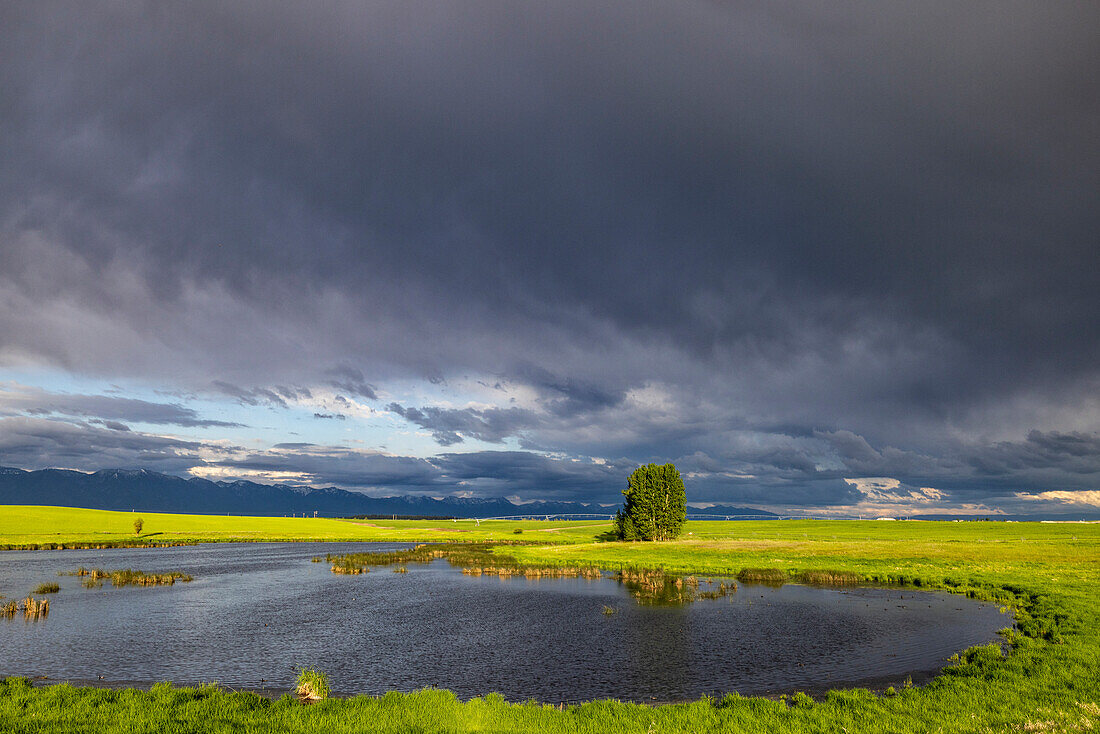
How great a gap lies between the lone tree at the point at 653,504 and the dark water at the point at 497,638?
6860 centimetres

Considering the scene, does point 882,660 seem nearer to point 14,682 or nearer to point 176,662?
A: point 176,662

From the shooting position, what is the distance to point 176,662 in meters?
31.1

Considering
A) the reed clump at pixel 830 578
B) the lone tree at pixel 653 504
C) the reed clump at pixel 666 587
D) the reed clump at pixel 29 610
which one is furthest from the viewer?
the lone tree at pixel 653 504

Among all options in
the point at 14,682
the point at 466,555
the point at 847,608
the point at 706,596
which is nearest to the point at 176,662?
the point at 14,682

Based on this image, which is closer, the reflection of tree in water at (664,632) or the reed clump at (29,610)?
the reflection of tree in water at (664,632)

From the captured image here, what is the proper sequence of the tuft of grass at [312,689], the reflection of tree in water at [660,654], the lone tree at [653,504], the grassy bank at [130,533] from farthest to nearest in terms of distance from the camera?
the lone tree at [653,504] < the grassy bank at [130,533] < the reflection of tree in water at [660,654] < the tuft of grass at [312,689]

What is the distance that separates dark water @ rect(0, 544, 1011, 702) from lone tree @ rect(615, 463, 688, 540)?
6860 cm

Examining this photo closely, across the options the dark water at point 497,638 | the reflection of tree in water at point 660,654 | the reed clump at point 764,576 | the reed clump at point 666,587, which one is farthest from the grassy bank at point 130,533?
the reflection of tree in water at point 660,654

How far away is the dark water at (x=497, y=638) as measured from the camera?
28.1 metres

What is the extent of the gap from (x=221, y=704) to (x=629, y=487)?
116041 millimetres

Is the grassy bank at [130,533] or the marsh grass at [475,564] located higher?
the marsh grass at [475,564]

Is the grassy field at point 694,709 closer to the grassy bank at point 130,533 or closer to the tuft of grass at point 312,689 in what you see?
the tuft of grass at point 312,689

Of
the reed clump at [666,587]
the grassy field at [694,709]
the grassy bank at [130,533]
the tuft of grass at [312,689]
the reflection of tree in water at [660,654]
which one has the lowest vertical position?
the grassy bank at [130,533]

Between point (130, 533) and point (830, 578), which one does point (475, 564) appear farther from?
point (130, 533)
